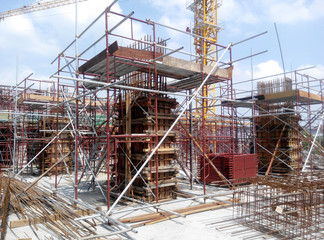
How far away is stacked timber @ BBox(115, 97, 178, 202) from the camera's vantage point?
10.8 metres

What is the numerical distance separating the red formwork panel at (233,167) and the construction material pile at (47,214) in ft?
24.2

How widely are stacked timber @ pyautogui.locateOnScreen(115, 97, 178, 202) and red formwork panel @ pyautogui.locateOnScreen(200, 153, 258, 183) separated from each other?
10.4 ft

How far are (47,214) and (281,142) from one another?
51.7 feet

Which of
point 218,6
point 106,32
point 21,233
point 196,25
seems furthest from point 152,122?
point 218,6

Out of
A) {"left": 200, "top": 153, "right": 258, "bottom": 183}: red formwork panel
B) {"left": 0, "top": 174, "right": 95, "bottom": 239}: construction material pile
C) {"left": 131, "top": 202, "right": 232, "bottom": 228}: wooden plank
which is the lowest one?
{"left": 131, "top": 202, "right": 232, "bottom": 228}: wooden plank

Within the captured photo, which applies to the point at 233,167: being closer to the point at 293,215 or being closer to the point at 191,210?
the point at 191,210

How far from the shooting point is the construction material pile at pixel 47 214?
7376 millimetres

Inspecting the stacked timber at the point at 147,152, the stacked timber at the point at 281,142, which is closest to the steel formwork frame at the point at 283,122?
the stacked timber at the point at 281,142

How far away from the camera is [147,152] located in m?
10.9

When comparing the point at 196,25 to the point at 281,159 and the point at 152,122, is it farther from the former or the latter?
the point at 152,122

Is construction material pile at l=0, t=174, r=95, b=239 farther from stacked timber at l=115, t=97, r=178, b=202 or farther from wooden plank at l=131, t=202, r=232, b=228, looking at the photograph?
stacked timber at l=115, t=97, r=178, b=202

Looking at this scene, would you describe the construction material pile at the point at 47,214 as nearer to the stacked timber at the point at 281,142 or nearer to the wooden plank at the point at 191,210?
the wooden plank at the point at 191,210

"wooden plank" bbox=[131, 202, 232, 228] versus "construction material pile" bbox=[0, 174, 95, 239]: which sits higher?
"construction material pile" bbox=[0, 174, 95, 239]

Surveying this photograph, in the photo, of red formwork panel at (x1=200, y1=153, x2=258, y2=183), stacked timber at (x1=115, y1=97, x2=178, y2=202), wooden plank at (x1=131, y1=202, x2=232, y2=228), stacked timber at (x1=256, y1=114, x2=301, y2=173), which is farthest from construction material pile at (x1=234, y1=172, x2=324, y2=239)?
stacked timber at (x1=256, y1=114, x2=301, y2=173)
